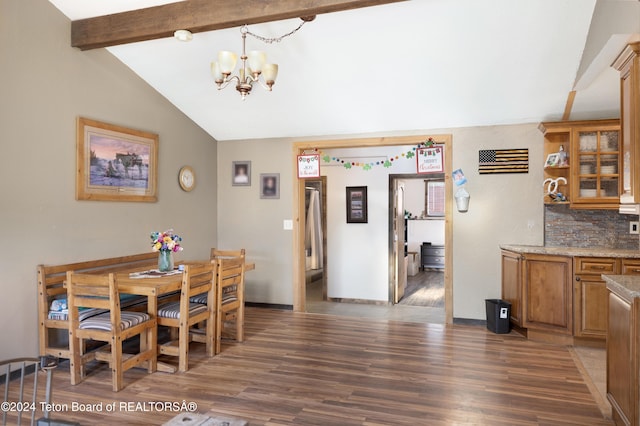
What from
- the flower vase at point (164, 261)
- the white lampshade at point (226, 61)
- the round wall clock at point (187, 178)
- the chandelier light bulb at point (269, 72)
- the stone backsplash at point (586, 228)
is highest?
the white lampshade at point (226, 61)

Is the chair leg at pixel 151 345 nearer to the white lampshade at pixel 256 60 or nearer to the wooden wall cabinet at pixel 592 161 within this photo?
the white lampshade at pixel 256 60

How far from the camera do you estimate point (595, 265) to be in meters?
4.18

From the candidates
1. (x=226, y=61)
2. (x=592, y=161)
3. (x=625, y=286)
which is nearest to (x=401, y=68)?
(x=226, y=61)

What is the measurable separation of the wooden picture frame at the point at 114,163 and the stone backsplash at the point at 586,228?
4.26 meters

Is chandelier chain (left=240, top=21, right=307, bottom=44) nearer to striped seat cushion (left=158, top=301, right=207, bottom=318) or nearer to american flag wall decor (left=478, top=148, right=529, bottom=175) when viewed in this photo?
striped seat cushion (left=158, top=301, right=207, bottom=318)

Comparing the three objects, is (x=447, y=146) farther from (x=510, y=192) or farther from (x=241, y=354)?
(x=241, y=354)

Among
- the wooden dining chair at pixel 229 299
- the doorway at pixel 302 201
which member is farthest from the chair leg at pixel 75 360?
the doorway at pixel 302 201

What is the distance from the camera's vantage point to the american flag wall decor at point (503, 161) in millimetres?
4934

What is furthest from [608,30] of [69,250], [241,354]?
[69,250]

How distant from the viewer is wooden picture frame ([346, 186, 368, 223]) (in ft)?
22.1

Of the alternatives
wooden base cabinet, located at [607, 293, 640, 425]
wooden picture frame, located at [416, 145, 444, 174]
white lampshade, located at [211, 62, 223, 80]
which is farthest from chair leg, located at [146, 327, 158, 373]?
wooden picture frame, located at [416, 145, 444, 174]

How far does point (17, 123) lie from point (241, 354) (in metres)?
2.58

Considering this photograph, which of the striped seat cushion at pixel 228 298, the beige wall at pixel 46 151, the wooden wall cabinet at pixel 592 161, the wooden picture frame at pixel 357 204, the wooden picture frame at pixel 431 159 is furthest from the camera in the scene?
the wooden picture frame at pixel 357 204

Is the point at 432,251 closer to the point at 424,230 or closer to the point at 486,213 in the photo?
the point at 424,230
